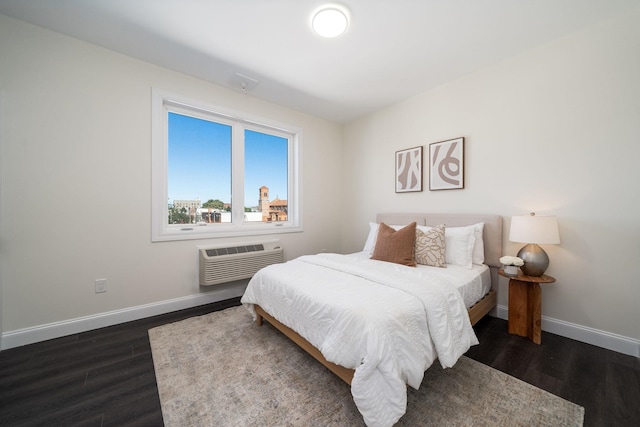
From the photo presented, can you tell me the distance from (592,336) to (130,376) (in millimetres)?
3578

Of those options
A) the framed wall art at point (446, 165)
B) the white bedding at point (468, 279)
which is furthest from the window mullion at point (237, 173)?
the framed wall art at point (446, 165)

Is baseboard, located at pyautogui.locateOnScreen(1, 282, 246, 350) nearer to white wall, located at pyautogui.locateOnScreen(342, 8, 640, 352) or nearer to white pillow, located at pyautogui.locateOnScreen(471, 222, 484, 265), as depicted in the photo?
white pillow, located at pyautogui.locateOnScreen(471, 222, 484, 265)

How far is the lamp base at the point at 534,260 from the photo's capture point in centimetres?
207

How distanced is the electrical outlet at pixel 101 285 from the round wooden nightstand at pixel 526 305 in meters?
3.67

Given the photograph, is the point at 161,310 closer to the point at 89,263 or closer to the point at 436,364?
the point at 89,263

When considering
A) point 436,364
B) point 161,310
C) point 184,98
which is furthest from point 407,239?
point 184,98

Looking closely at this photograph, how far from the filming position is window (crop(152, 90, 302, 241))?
8.71 ft

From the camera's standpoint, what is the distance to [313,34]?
207cm

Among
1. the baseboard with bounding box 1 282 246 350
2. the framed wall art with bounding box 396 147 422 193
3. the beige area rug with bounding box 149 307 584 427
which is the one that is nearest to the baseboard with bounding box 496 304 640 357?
the beige area rug with bounding box 149 307 584 427

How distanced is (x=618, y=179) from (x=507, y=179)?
0.71 m

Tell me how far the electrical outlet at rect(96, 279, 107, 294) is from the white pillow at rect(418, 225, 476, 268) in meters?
3.36

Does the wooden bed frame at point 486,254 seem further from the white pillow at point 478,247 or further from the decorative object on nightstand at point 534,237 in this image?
the decorative object on nightstand at point 534,237

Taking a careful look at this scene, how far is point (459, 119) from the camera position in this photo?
9.07 feet

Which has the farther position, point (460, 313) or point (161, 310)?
point (161, 310)
